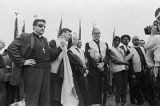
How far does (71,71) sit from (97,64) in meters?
1.07

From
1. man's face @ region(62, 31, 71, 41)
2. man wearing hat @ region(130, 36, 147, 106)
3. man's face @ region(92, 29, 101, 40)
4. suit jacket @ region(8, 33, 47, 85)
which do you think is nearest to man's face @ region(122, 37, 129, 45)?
man wearing hat @ region(130, 36, 147, 106)

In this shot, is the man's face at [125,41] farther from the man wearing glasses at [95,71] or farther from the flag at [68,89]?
the flag at [68,89]

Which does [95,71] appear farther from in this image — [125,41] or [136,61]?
[125,41]

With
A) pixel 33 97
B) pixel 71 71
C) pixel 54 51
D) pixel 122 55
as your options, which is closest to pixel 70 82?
pixel 71 71

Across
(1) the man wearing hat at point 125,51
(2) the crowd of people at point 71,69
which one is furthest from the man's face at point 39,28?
(1) the man wearing hat at point 125,51

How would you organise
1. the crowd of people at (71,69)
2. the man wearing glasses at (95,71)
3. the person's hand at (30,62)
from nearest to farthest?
the person's hand at (30,62)
the crowd of people at (71,69)
the man wearing glasses at (95,71)

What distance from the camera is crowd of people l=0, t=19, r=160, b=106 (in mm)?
6676

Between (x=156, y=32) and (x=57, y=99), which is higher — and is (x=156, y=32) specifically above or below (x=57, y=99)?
above

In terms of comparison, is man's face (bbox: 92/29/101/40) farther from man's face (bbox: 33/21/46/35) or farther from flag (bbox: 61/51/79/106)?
man's face (bbox: 33/21/46/35)

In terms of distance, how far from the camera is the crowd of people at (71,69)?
263 inches

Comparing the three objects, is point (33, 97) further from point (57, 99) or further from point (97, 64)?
point (97, 64)

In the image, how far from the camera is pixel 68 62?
26.6 ft

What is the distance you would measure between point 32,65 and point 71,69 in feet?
5.91

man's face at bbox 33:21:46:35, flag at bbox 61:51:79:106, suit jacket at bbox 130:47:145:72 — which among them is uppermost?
man's face at bbox 33:21:46:35
